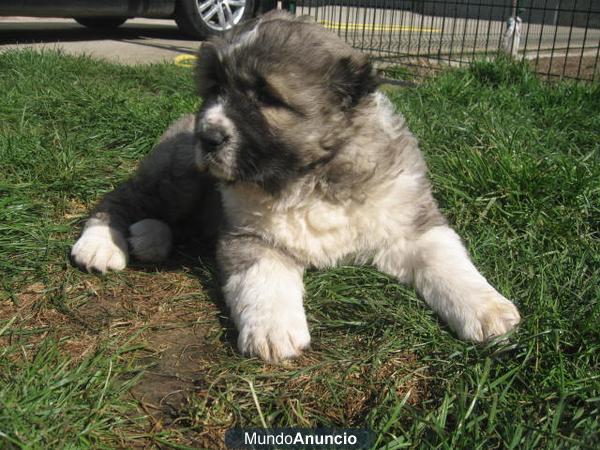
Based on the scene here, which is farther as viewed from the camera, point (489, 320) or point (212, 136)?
point (212, 136)

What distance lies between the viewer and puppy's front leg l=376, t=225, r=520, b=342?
2.44 metres

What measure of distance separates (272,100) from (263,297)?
880 mm

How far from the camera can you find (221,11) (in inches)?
384

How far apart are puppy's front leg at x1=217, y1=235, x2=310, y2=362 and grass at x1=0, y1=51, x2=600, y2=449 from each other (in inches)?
3.2

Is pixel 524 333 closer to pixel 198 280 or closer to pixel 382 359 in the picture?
pixel 382 359

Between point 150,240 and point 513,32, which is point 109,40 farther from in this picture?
point 150,240

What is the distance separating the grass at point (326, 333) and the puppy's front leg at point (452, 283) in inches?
2.7

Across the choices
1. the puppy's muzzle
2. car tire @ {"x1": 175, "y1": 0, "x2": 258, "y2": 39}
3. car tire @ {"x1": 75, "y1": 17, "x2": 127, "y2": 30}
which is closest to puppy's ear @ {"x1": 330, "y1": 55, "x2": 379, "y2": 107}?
the puppy's muzzle

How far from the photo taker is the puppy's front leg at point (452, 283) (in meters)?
2.44

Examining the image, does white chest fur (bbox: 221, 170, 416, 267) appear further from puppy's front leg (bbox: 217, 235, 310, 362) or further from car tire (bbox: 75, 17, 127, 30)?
car tire (bbox: 75, 17, 127, 30)

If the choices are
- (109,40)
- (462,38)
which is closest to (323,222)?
(462,38)

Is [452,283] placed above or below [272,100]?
below

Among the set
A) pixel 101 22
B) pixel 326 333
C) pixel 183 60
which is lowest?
pixel 326 333

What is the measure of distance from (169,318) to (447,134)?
2.87m
